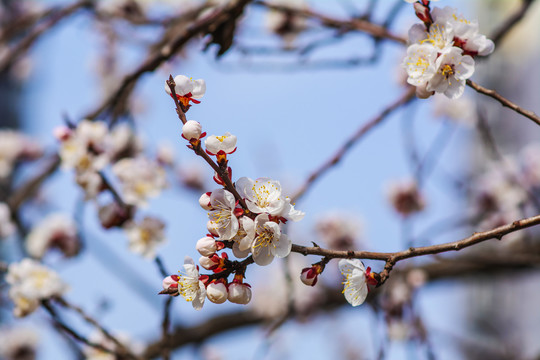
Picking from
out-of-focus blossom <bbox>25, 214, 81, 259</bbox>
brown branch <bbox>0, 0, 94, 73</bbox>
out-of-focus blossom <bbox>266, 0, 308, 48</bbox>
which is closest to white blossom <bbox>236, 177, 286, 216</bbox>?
out-of-focus blossom <bbox>25, 214, 81, 259</bbox>

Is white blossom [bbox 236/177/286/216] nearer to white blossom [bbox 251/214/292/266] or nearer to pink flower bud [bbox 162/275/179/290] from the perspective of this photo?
white blossom [bbox 251/214/292/266]

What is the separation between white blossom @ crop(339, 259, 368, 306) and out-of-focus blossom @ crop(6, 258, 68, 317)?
86 cm

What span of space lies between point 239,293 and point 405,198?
2.57 metres

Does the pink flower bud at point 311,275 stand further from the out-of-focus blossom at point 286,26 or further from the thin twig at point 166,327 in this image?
the out-of-focus blossom at point 286,26

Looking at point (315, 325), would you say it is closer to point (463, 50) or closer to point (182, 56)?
point (182, 56)

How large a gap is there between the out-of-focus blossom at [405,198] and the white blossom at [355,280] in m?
2.41

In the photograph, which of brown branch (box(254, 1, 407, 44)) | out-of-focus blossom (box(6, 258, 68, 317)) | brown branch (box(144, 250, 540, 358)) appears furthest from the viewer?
brown branch (box(144, 250, 540, 358))

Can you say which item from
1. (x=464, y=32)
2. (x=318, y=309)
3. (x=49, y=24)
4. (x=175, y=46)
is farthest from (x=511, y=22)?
(x=318, y=309)

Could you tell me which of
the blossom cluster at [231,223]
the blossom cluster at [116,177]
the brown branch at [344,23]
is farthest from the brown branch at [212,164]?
the brown branch at [344,23]

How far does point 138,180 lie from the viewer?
154cm

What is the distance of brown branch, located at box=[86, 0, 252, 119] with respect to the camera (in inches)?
49.4

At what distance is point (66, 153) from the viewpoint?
1492 mm

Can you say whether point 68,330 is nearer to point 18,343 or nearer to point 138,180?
point 138,180

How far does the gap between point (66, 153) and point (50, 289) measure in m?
0.40
